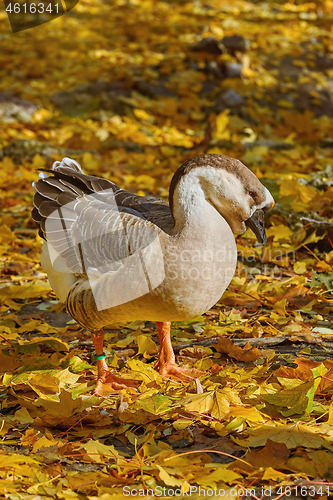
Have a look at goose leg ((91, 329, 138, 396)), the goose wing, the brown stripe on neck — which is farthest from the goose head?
goose leg ((91, 329, 138, 396))

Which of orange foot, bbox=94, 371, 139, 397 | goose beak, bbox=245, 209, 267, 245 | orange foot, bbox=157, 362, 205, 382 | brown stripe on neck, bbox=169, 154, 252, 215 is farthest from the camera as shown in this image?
orange foot, bbox=157, 362, 205, 382

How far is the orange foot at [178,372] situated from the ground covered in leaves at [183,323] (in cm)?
7

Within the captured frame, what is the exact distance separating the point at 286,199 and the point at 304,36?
8808 mm

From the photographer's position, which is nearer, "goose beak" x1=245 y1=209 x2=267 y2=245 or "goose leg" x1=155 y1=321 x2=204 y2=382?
"goose beak" x1=245 y1=209 x2=267 y2=245

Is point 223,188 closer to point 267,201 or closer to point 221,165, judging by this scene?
point 221,165

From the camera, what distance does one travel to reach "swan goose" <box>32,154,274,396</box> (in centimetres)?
267

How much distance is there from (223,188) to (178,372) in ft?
3.70

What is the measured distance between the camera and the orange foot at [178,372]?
308 cm

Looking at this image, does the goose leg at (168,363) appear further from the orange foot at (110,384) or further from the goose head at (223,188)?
the goose head at (223,188)

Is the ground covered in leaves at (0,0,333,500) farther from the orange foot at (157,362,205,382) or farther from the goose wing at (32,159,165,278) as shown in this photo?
the goose wing at (32,159,165,278)

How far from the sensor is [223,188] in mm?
2672

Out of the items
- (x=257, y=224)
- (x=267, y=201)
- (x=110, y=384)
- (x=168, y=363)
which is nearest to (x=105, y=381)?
(x=110, y=384)

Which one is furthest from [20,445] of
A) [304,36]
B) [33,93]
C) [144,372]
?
[304,36]

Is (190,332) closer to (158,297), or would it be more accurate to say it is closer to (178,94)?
(158,297)
